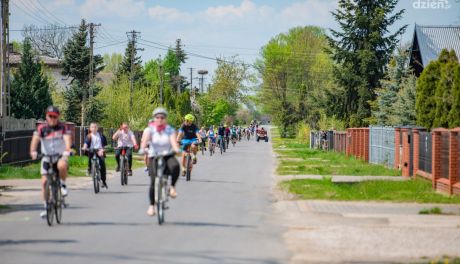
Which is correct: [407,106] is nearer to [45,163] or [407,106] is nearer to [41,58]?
[45,163]

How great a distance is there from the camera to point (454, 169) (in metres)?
20.7

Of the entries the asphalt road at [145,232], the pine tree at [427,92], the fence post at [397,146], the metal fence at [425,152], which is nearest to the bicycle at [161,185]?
the asphalt road at [145,232]

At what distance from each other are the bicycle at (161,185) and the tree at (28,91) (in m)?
48.1

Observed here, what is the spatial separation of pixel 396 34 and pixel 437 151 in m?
37.3

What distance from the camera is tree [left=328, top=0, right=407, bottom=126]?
5816cm

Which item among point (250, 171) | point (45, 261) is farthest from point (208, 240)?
point (250, 171)

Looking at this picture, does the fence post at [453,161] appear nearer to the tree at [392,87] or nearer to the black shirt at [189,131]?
the black shirt at [189,131]

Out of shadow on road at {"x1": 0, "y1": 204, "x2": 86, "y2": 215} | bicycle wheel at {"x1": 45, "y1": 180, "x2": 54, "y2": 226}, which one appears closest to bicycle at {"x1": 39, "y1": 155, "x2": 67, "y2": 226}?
bicycle wheel at {"x1": 45, "y1": 180, "x2": 54, "y2": 226}

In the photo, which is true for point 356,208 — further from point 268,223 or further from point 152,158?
point 152,158

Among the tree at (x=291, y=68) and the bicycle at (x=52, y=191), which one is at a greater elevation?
the tree at (x=291, y=68)

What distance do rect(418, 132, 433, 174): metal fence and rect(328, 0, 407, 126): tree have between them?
32.0m

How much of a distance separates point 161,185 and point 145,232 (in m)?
1.31

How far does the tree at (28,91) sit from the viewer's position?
61.4 m

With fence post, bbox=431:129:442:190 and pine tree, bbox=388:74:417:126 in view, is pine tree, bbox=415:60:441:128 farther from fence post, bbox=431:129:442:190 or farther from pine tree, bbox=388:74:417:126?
fence post, bbox=431:129:442:190
